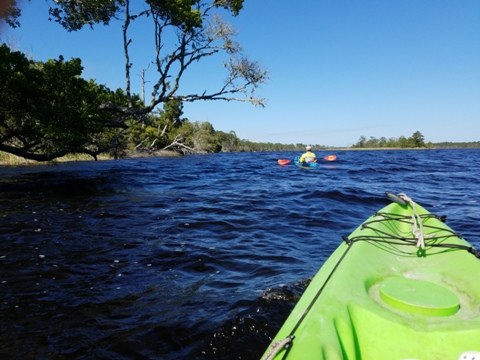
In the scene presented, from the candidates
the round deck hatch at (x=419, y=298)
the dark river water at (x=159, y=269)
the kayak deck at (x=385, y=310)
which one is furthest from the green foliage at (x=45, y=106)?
the round deck hatch at (x=419, y=298)

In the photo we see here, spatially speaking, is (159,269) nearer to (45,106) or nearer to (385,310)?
(385,310)

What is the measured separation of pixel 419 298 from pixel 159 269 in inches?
125

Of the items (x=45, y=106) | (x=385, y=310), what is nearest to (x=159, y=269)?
(x=385, y=310)

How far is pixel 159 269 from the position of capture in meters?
4.23

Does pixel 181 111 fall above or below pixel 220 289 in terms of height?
above

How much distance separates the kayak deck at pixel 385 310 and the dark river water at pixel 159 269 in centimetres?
87

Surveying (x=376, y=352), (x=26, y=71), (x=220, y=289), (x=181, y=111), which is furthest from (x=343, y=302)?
(x=181, y=111)

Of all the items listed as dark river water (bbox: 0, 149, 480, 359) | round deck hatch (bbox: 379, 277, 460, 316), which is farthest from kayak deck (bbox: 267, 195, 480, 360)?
dark river water (bbox: 0, 149, 480, 359)

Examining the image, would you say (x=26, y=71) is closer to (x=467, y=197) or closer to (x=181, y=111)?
(x=467, y=197)

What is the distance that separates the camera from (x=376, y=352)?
1948 millimetres

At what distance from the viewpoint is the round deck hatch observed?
2156 millimetres

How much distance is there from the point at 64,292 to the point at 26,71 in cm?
1008

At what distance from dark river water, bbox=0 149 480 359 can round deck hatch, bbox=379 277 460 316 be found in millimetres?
1102

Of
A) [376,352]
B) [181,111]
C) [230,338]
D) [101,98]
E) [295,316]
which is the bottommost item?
[230,338]
